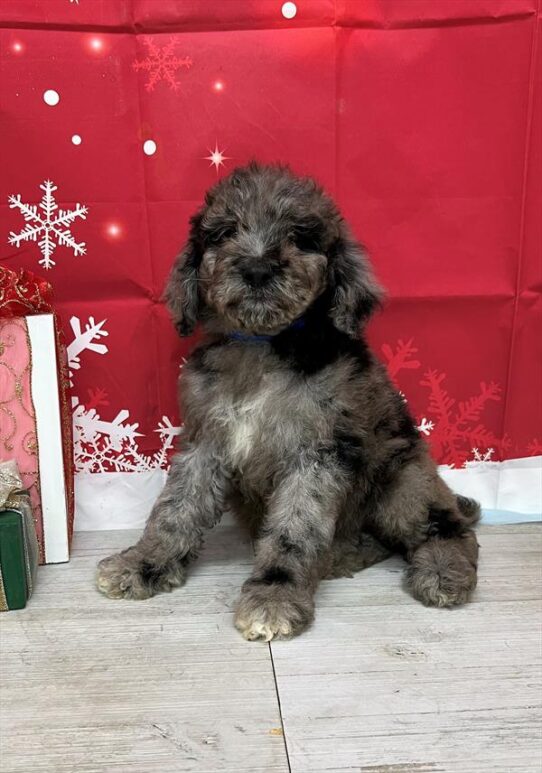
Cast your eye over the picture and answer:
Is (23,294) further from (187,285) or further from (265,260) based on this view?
(265,260)

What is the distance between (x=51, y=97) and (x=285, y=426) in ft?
4.42

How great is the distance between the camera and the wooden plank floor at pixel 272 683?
1650mm

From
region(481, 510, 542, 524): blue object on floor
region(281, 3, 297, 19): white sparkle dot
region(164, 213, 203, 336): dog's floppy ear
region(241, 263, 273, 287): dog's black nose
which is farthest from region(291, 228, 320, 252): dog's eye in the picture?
region(481, 510, 542, 524): blue object on floor

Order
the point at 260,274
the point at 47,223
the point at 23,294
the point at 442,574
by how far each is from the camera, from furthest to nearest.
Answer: the point at 47,223 → the point at 23,294 → the point at 442,574 → the point at 260,274

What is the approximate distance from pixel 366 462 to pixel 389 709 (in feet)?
2.47

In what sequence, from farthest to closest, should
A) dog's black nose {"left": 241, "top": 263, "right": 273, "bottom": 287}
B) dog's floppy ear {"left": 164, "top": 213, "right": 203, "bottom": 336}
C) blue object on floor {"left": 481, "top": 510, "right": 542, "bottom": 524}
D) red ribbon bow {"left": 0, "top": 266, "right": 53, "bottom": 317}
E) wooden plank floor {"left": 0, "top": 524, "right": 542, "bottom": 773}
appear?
blue object on floor {"left": 481, "top": 510, "right": 542, "bottom": 524}, red ribbon bow {"left": 0, "top": 266, "right": 53, "bottom": 317}, dog's floppy ear {"left": 164, "top": 213, "right": 203, "bottom": 336}, dog's black nose {"left": 241, "top": 263, "right": 273, "bottom": 287}, wooden plank floor {"left": 0, "top": 524, "right": 542, "bottom": 773}

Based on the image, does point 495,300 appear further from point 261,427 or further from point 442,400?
point 261,427

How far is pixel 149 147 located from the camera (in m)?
2.56

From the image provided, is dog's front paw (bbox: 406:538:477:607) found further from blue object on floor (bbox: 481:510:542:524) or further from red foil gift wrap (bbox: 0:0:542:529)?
red foil gift wrap (bbox: 0:0:542:529)

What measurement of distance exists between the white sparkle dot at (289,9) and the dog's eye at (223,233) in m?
0.84

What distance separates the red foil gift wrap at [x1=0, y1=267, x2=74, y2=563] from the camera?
2.49 meters

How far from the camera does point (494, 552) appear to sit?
8.74 ft

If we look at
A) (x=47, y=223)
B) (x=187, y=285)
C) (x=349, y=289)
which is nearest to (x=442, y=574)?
(x=349, y=289)

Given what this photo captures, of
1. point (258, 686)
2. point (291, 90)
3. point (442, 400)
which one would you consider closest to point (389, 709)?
point (258, 686)
